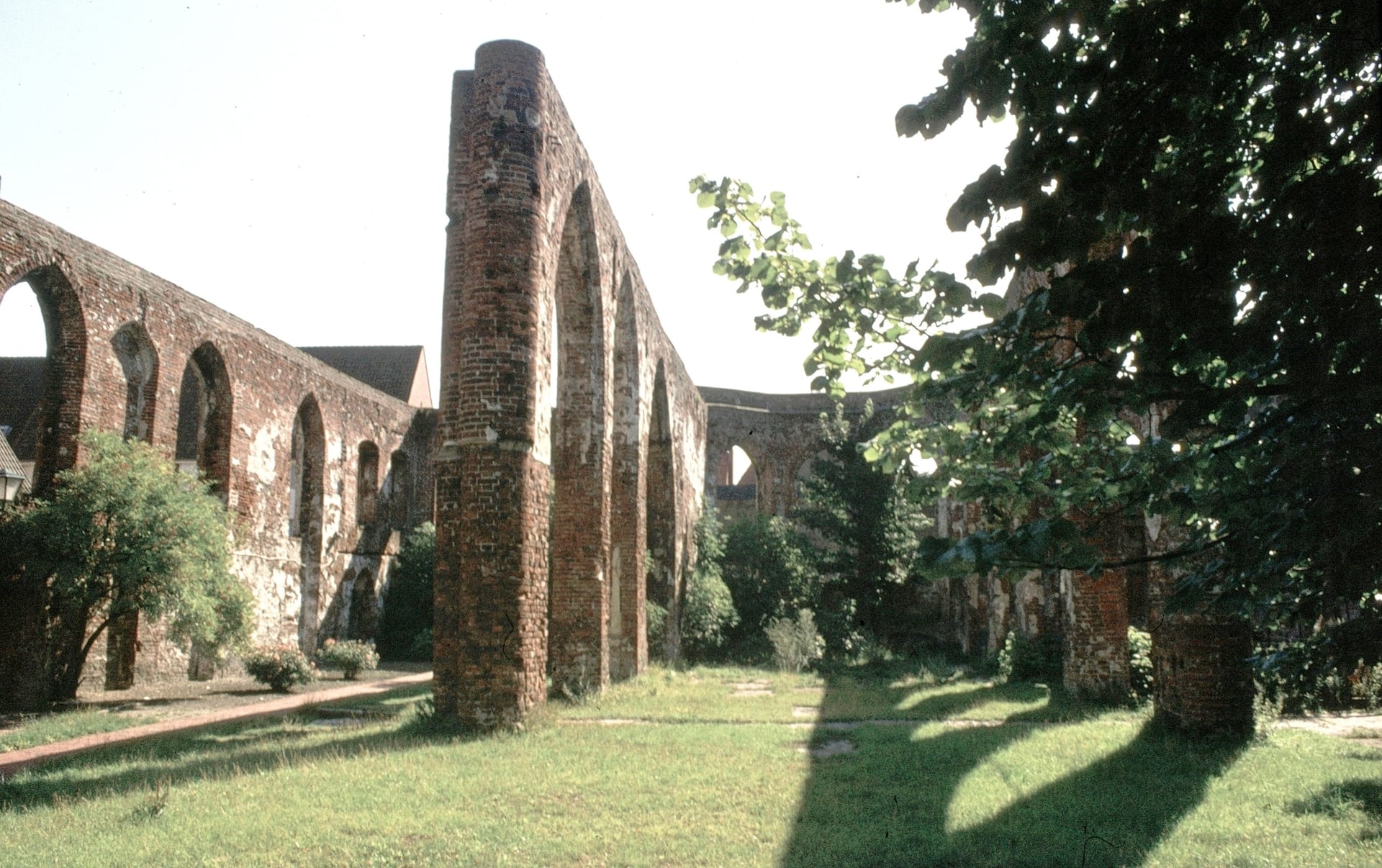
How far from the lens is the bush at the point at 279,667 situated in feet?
47.2

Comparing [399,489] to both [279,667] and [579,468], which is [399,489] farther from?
[579,468]

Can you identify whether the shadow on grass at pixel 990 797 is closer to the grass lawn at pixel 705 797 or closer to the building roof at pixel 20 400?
the grass lawn at pixel 705 797

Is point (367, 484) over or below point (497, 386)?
over

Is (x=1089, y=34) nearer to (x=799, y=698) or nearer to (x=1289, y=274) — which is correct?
(x=1289, y=274)

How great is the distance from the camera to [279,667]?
14.4 m

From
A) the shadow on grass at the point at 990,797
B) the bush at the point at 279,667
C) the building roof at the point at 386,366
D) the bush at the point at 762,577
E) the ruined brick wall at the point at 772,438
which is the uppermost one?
the building roof at the point at 386,366

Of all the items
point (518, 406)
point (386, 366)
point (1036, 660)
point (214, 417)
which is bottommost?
point (1036, 660)

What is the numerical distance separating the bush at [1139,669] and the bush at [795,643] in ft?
23.1

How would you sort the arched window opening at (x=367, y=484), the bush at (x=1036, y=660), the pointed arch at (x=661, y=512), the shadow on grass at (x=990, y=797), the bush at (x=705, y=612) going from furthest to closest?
the arched window opening at (x=367, y=484) < the bush at (x=705, y=612) < the pointed arch at (x=661, y=512) < the bush at (x=1036, y=660) < the shadow on grass at (x=990, y=797)

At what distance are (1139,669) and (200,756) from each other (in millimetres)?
9999

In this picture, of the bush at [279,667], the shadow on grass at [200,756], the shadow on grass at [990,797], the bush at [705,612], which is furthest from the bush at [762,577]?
the shadow on grass at [200,756]

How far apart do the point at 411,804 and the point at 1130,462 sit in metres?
4.68

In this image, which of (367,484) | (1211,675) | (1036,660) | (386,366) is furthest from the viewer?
(386,366)

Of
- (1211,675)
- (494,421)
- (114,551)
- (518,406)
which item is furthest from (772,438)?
(1211,675)
